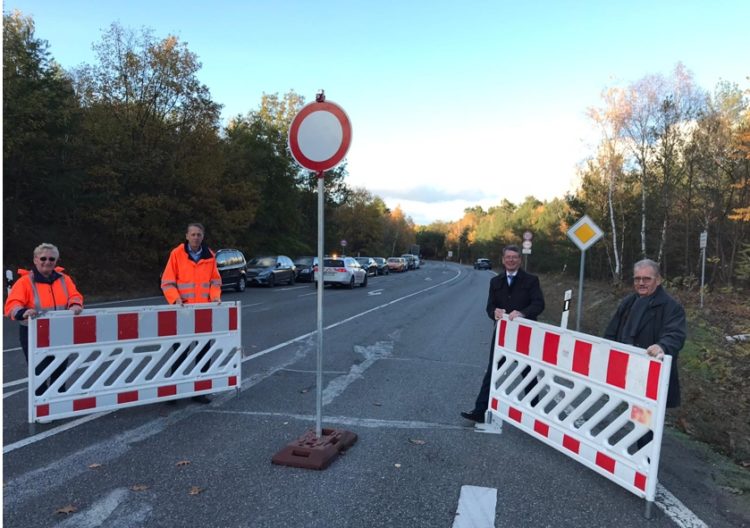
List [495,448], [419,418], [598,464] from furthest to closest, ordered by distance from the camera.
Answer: [419,418], [495,448], [598,464]

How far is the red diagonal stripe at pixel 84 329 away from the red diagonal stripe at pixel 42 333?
231 millimetres

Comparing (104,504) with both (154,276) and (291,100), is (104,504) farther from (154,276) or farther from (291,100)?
(291,100)

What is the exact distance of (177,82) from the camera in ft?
73.7

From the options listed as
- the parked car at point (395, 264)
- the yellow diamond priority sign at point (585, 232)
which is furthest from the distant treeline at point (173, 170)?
the parked car at point (395, 264)

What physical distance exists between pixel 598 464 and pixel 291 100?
46196 mm

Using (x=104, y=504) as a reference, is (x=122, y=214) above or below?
above

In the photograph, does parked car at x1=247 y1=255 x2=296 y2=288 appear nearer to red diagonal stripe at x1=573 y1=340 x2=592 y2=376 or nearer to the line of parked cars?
the line of parked cars

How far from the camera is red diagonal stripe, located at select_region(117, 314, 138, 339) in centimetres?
509

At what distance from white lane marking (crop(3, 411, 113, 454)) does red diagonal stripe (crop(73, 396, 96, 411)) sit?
0.14 meters

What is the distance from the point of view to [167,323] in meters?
5.36

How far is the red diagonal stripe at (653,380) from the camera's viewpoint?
343 cm

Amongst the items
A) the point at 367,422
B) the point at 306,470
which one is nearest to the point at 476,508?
the point at 306,470

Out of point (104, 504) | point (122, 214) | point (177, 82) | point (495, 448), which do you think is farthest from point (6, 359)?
point (177, 82)

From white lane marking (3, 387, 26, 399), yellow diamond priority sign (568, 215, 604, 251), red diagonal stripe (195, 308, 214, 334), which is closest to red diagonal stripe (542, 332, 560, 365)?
red diagonal stripe (195, 308, 214, 334)
